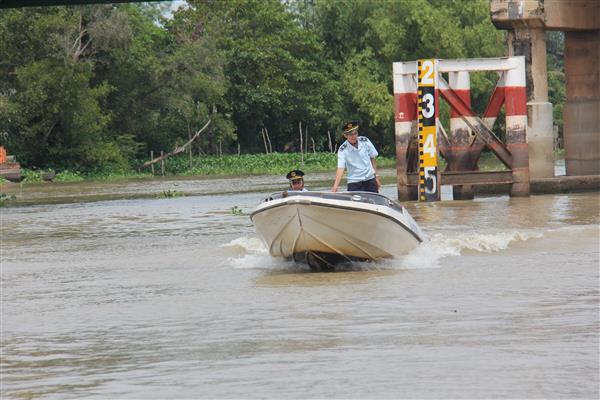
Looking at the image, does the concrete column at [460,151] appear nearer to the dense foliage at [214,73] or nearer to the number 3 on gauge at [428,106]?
the number 3 on gauge at [428,106]

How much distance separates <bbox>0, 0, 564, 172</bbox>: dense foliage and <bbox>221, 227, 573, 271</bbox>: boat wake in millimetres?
37763

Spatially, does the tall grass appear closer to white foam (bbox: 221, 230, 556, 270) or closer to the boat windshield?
white foam (bbox: 221, 230, 556, 270)

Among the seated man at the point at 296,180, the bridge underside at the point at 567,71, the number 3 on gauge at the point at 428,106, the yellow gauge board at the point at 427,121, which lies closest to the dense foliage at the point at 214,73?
the bridge underside at the point at 567,71

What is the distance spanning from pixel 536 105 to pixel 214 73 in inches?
1235

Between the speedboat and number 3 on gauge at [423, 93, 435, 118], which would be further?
number 3 on gauge at [423, 93, 435, 118]

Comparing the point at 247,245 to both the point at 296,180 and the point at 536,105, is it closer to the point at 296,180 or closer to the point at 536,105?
the point at 296,180

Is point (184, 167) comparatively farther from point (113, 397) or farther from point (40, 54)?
point (113, 397)

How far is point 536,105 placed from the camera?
31.1 meters

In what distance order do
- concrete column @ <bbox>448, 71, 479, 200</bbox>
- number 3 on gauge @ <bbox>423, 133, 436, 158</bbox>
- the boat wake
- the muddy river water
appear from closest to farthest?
the muddy river water, the boat wake, number 3 on gauge @ <bbox>423, 133, 436, 158</bbox>, concrete column @ <bbox>448, 71, 479, 200</bbox>

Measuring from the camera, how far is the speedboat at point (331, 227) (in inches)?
591

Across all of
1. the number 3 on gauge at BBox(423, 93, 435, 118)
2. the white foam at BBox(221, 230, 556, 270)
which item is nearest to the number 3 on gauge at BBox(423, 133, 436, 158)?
the number 3 on gauge at BBox(423, 93, 435, 118)

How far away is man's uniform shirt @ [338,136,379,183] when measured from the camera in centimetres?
1698

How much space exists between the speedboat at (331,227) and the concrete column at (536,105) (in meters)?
15.6

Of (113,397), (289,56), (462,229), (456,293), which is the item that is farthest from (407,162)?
(289,56)
